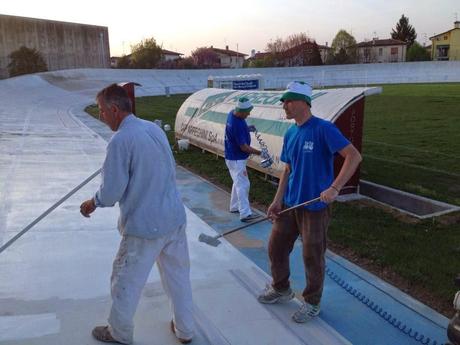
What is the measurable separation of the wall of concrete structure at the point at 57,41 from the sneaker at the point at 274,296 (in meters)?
54.4

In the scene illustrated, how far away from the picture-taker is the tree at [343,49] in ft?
226

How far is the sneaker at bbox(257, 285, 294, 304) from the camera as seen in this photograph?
420 cm

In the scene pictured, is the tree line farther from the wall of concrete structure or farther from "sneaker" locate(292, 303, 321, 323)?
"sneaker" locate(292, 303, 321, 323)

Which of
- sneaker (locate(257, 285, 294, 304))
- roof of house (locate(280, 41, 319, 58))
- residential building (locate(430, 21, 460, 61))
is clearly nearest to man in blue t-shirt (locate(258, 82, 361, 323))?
sneaker (locate(257, 285, 294, 304))

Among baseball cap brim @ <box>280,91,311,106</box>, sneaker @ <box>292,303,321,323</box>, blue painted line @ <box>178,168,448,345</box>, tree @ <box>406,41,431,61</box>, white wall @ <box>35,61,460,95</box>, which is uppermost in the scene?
tree @ <box>406,41,431,61</box>

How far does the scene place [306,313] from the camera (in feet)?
12.9

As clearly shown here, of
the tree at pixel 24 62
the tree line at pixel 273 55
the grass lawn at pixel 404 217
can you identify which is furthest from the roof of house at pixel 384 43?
the grass lawn at pixel 404 217

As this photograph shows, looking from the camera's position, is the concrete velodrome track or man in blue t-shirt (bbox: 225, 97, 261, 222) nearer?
the concrete velodrome track

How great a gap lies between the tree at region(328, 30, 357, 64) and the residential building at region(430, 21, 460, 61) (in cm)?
1332

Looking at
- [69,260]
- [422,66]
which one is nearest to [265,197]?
[69,260]

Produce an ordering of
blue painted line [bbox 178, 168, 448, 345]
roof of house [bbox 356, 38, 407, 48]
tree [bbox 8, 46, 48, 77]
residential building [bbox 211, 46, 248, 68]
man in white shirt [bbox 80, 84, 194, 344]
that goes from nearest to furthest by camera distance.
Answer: man in white shirt [bbox 80, 84, 194, 344]
blue painted line [bbox 178, 168, 448, 345]
tree [bbox 8, 46, 48, 77]
roof of house [bbox 356, 38, 407, 48]
residential building [bbox 211, 46, 248, 68]

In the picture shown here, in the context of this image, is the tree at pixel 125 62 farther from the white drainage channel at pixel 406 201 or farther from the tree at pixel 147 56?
the white drainage channel at pixel 406 201

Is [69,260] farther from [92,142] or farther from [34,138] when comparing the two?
[34,138]

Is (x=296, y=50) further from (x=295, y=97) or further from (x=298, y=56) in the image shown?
(x=295, y=97)
